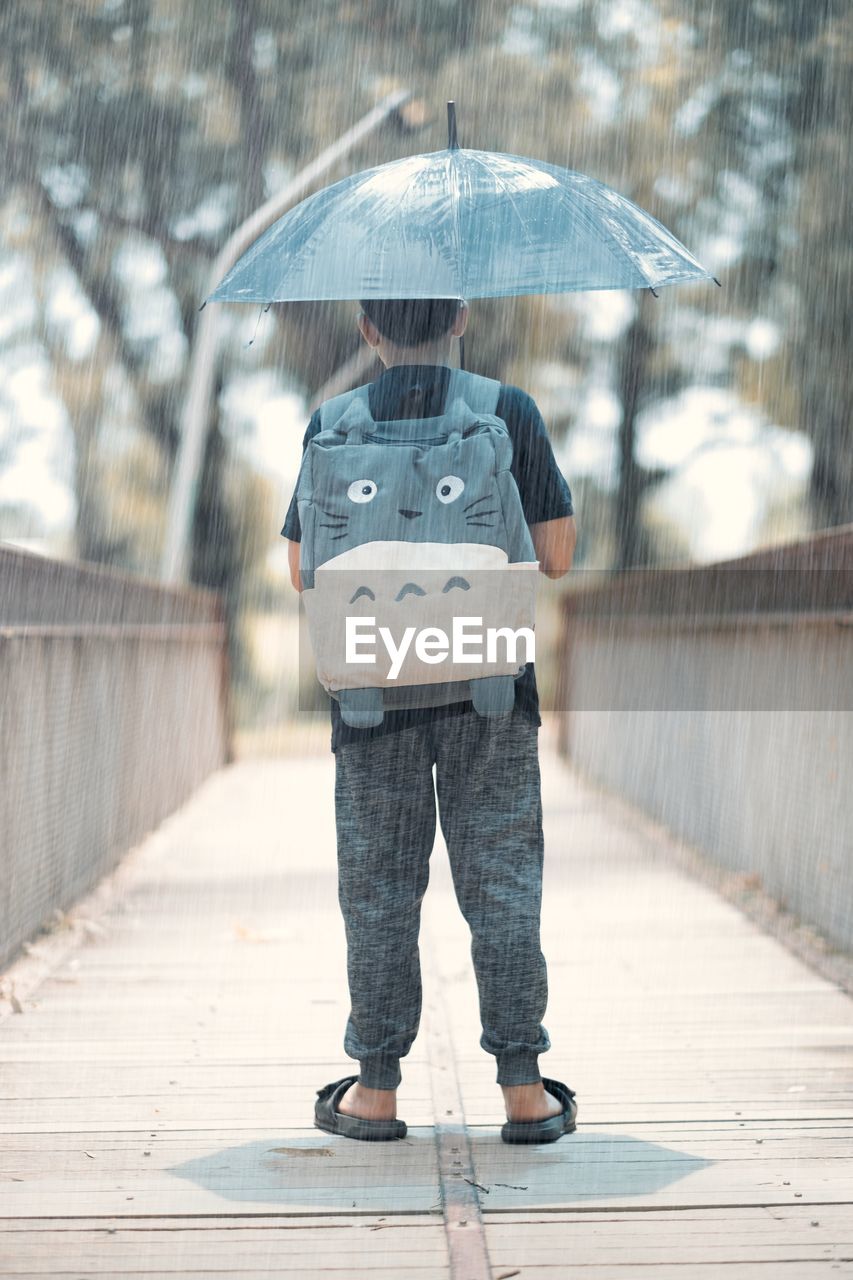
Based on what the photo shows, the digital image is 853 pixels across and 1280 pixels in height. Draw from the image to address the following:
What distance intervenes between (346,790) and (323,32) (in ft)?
46.9

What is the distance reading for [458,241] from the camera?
3.76m

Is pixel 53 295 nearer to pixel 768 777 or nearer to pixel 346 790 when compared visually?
pixel 768 777

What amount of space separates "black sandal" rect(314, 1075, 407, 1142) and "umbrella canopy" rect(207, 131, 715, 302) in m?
1.84

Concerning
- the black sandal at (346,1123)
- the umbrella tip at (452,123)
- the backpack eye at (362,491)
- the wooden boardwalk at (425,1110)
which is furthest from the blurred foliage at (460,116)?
the black sandal at (346,1123)

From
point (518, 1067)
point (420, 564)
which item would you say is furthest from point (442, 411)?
point (518, 1067)

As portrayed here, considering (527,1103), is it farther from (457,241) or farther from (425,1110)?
(457,241)

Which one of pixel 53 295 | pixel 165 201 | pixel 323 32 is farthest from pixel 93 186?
pixel 53 295

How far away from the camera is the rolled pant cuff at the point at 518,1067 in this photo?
3736mm

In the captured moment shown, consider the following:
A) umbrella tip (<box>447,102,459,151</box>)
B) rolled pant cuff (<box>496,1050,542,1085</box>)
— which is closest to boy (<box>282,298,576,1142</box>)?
rolled pant cuff (<box>496,1050,542,1085</box>)

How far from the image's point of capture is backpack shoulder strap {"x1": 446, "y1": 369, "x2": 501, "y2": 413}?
3666 mm

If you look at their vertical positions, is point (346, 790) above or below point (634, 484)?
below

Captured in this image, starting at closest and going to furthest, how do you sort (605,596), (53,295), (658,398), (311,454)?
(311,454), (605,596), (53,295), (658,398)

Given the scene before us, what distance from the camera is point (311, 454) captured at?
11.9 ft

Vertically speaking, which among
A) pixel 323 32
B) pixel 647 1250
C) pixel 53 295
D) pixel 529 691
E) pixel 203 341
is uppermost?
pixel 323 32
